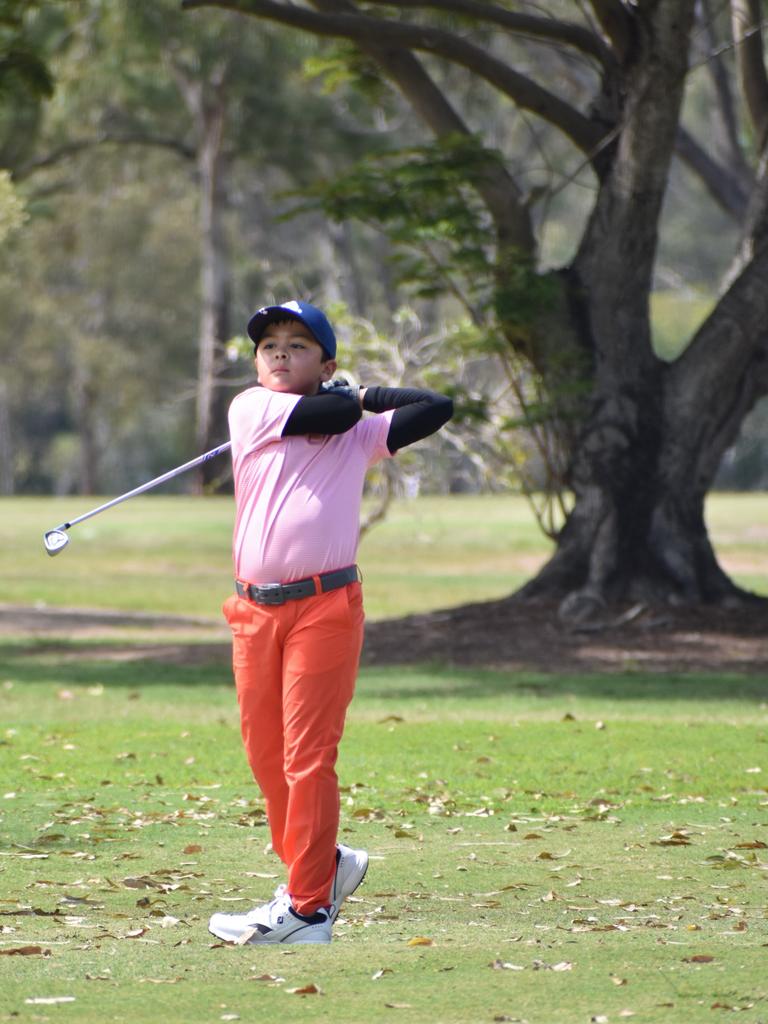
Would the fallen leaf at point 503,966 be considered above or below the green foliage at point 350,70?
below

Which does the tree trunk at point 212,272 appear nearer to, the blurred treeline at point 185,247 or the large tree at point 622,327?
the blurred treeline at point 185,247

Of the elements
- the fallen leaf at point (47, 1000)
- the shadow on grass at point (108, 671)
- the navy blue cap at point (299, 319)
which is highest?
the navy blue cap at point (299, 319)

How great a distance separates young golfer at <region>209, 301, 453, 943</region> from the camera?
5.69 metres

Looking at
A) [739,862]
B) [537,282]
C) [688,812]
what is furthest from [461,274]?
[739,862]

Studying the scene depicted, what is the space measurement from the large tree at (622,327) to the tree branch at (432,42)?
0.02m

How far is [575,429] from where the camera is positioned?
18.0m

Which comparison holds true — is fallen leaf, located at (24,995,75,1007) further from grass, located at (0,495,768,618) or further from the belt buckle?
grass, located at (0,495,768,618)

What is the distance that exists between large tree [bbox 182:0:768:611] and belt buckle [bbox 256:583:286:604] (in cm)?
1159

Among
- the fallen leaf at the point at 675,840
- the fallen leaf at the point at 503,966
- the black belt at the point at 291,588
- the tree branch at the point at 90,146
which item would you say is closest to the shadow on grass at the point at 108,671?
the fallen leaf at the point at 675,840

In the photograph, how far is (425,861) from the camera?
744 cm

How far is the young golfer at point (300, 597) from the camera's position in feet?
18.7

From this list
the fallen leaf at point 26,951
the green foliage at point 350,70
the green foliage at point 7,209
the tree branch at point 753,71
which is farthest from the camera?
the tree branch at point 753,71

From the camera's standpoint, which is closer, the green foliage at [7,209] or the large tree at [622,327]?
the large tree at [622,327]

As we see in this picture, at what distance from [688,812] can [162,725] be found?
15.6 ft
